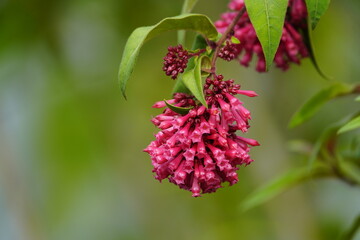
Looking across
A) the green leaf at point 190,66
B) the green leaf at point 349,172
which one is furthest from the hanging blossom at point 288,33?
the green leaf at point 349,172

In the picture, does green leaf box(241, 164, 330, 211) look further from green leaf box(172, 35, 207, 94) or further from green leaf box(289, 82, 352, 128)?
green leaf box(172, 35, 207, 94)

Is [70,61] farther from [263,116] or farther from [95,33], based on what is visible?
[263,116]

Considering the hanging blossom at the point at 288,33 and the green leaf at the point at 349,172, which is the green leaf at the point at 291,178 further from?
the hanging blossom at the point at 288,33

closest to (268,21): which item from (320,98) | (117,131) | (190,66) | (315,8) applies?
(315,8)

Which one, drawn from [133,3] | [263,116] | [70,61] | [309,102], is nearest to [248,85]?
[263,116]

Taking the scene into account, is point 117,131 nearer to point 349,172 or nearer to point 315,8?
point 349,172

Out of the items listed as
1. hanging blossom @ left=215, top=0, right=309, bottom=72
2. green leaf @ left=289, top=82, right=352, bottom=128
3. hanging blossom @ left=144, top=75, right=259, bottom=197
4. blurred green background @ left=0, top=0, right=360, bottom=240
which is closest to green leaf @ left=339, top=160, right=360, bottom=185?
green leaf @ left=289, top=82, right=352, bottom=128
